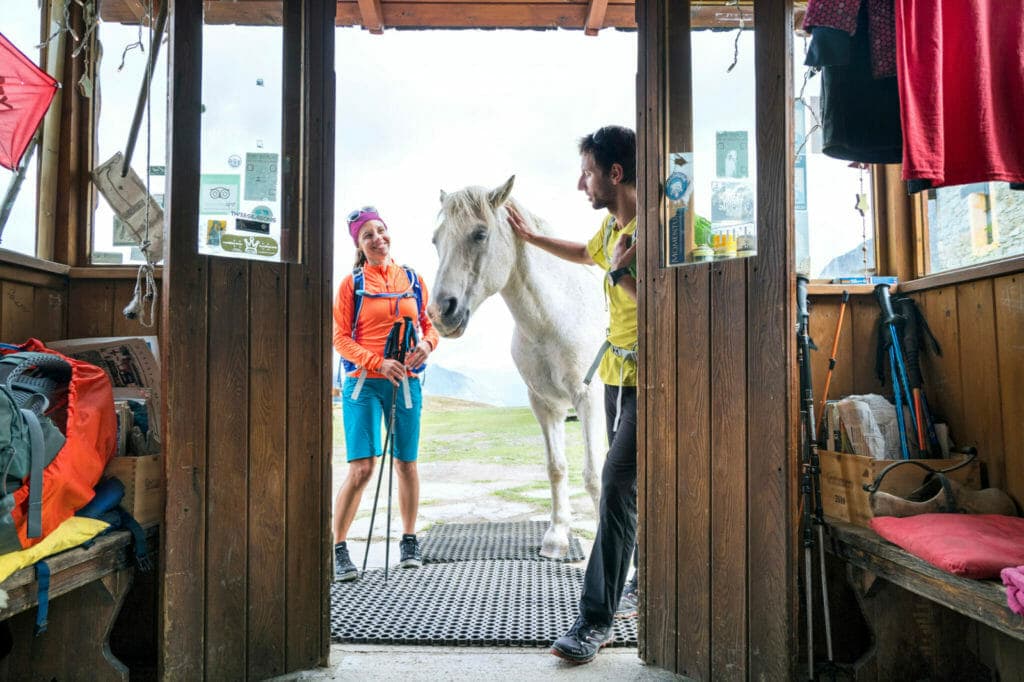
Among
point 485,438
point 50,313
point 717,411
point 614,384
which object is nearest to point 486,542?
point 614,384

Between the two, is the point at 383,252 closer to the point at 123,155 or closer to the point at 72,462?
the point at 123,155

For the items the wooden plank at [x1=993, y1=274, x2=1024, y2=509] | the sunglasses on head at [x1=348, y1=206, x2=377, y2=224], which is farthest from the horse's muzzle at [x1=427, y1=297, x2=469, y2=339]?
the wooden plank at [x1=993, y1=274, x2=1024, y2=509]

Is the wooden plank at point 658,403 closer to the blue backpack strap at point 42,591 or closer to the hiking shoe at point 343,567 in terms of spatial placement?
the hiking shoe at point 343,567

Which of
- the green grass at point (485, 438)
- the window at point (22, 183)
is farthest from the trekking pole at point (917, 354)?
the green grass at point (485, 438)

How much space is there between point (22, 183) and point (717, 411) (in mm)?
2870

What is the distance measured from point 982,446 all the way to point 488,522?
3.47 meters

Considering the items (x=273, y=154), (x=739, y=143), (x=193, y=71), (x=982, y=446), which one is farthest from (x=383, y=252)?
(x=982, y=446)

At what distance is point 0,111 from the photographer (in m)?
2.41

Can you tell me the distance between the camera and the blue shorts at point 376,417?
375 centimetres

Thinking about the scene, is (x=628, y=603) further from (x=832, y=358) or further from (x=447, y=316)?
(x=447, y=316)

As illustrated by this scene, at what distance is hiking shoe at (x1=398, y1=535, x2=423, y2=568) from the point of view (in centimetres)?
388

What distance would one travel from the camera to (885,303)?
269 centimetres

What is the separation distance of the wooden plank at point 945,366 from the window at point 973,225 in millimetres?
170

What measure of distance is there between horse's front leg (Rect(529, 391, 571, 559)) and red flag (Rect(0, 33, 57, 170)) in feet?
9.88
